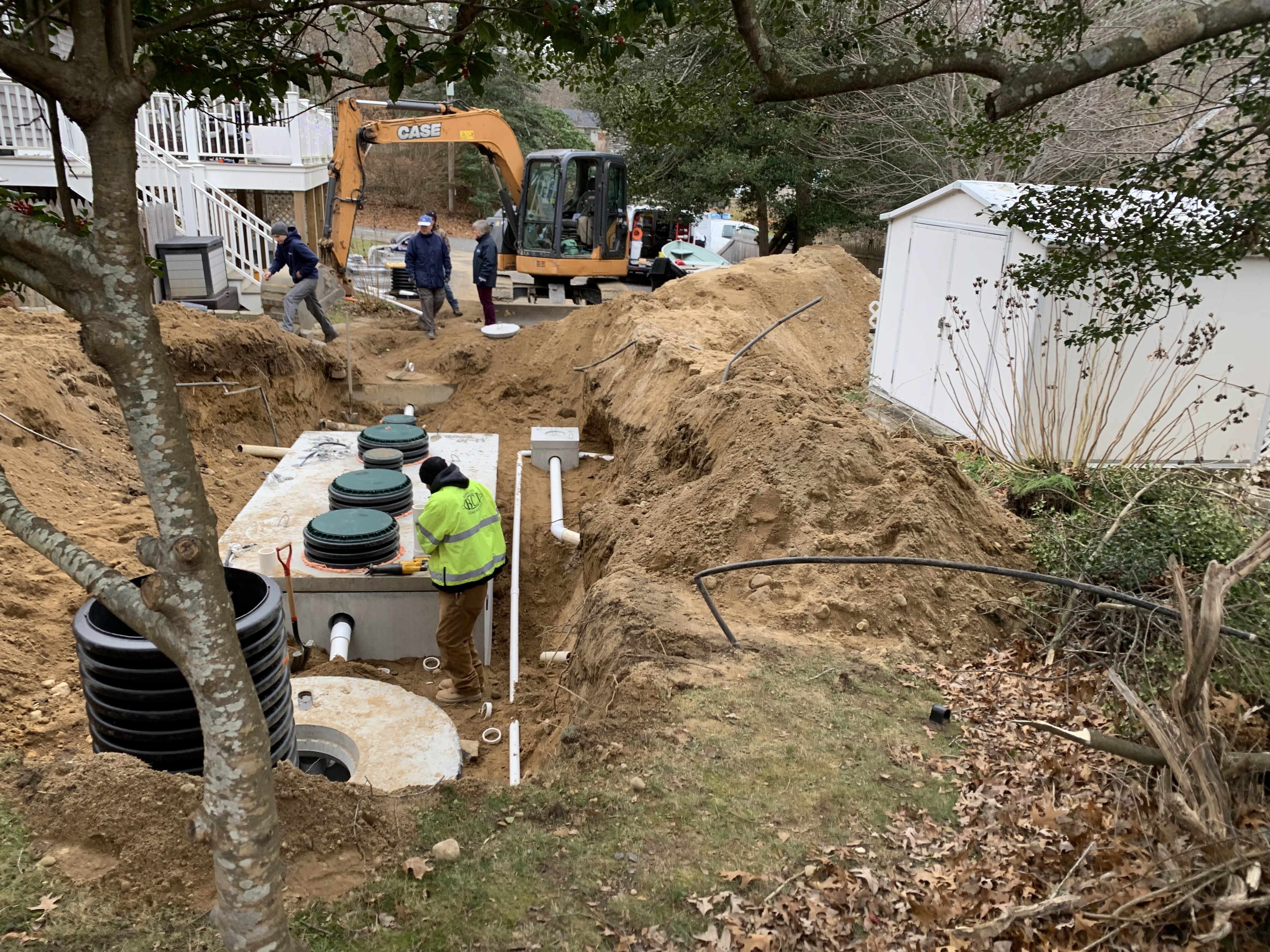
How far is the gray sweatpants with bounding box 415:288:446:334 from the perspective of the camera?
16359mm

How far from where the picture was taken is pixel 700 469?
8.98m

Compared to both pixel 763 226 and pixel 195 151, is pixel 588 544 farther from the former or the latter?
pixel 763 226

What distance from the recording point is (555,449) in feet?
40.0

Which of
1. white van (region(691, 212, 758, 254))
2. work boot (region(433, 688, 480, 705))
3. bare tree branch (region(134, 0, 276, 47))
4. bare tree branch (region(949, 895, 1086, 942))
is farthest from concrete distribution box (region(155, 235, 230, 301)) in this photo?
white van (region(691, 212, 758, 254))

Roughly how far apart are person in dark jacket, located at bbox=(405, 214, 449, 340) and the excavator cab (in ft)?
6.53

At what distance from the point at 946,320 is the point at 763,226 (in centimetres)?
1447

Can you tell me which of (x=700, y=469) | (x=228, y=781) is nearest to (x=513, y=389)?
(x=700, y=469)

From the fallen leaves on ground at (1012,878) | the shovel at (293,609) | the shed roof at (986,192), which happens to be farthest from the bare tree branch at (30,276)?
the shed roof at (986,192)

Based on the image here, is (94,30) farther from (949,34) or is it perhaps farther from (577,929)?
(949,34)

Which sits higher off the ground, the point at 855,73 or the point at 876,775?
the point at 855,73

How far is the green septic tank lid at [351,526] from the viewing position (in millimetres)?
8156

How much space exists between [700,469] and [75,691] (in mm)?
5487

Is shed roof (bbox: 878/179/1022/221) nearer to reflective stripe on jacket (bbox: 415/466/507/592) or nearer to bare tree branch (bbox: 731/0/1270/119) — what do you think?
bare tree branch (bbox: 731/0/1270/119)

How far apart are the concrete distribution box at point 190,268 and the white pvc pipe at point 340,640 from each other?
8965 mm
